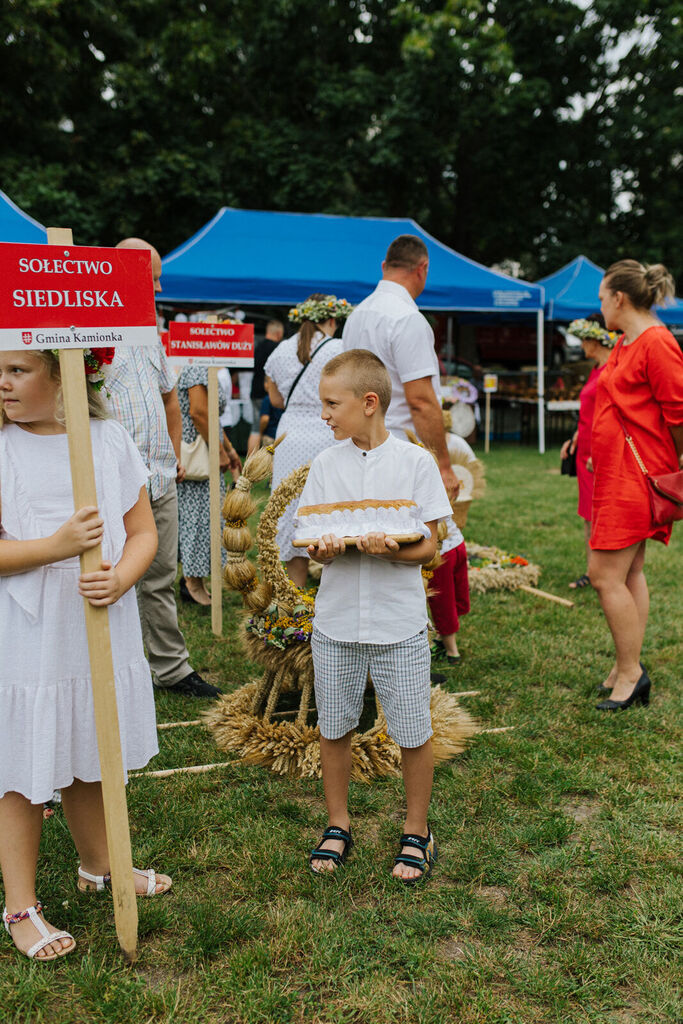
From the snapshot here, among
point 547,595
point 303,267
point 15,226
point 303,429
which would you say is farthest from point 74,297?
point 303,267

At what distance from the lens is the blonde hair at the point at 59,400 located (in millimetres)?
2170

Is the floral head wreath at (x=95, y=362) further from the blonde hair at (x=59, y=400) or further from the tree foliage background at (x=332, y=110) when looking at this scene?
the tree foliage background at (x=332, y=110)

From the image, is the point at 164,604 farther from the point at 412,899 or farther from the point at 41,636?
the point at 412,899

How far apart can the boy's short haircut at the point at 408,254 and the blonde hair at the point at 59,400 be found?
6.77 ft

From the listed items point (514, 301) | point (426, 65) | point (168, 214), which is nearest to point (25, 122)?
point (168, 214)

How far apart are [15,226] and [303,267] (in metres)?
5.62

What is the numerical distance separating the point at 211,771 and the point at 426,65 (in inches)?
714

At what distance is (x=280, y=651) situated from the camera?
11.8 feet

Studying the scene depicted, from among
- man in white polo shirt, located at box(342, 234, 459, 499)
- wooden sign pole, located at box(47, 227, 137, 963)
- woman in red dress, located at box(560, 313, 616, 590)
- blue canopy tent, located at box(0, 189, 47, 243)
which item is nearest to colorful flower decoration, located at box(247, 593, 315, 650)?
man in white polo shirt, located at box(342, 234, 459, 499)

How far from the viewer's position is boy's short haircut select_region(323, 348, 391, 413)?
254 cm

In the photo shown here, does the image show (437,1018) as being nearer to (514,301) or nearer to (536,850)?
(536,850)

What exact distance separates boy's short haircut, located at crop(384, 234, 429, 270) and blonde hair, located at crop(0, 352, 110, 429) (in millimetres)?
2065

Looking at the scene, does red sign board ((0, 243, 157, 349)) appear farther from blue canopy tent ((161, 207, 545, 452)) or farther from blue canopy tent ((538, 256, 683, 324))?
blue canopy tent ((538, 256, 683, 324))

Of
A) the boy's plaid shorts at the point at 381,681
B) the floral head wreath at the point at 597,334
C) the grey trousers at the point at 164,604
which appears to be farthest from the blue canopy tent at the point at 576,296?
the boy's plaid shorts at the point at 381,681
